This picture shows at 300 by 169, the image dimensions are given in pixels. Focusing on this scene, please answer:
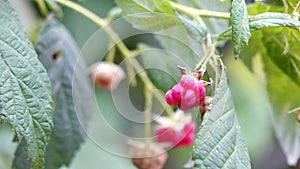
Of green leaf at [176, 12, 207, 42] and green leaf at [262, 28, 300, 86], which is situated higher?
green leaf at [176, 12, 207, 42]

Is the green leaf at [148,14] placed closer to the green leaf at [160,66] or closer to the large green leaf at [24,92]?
the green leaf at [160,66]

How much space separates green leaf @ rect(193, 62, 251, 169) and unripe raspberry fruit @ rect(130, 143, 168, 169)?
30 centimetres

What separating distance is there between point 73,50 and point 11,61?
412 millimetres

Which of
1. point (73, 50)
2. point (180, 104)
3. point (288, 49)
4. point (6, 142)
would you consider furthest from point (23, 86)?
point (6, 142)

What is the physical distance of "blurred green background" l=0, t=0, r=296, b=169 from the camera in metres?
1.28

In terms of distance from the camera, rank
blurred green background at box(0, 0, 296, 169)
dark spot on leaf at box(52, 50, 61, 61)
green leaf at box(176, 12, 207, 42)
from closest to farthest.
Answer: green leaf at box(176, 12, 207, 42), dark spot on leaf at box(52, 50, 61, 61), blurred green background at box(0, 0, 296, 169)

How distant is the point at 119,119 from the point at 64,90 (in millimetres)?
121

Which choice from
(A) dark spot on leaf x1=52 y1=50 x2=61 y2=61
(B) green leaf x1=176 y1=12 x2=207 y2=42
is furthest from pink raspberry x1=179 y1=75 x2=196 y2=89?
(A) dark spot on leaf x1=52 y1=50 x2=61 y2=61

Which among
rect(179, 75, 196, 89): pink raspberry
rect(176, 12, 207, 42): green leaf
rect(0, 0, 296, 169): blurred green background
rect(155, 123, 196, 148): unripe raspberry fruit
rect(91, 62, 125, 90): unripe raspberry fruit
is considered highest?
rect(176, 12, 207, 42): green leaf

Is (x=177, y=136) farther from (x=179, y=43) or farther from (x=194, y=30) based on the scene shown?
(x=194, y=30)

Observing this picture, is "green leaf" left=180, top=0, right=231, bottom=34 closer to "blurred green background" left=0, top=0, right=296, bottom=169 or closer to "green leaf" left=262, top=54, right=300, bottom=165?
"green leaf" left=262, top=54, right=300, bottom=165

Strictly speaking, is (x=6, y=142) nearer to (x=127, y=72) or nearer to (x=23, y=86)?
(x=127, y=72)

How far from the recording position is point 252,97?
197 centimetres

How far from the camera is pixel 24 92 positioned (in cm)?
63
